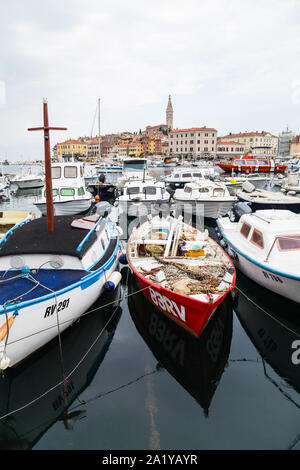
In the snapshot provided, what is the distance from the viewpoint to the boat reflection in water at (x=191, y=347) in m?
6.24

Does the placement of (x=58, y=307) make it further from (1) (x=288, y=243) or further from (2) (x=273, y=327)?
(1) (x=288, y=243)

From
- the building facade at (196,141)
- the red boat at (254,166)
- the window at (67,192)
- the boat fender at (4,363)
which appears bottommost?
the boat fender at (4,363)

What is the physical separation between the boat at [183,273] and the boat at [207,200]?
25.4 ft

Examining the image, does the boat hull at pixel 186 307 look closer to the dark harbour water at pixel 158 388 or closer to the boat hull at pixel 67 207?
the dark harbour water at pixel 158 388

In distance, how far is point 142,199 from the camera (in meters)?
20.2

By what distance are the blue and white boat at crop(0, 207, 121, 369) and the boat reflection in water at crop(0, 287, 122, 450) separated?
0.52 meters

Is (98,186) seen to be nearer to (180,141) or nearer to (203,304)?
(203,304)

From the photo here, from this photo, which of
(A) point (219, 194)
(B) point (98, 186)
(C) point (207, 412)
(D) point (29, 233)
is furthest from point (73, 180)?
(C) point (207, 412)

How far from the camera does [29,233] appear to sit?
28.5 feet

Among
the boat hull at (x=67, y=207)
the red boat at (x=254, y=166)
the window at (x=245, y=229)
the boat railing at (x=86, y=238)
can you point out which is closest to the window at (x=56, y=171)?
the boat hull at (x=67, y=207)

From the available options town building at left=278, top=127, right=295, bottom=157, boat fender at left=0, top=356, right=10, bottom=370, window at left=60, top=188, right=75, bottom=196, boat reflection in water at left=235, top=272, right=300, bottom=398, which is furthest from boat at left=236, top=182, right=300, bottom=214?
town building at left=278, top=127, right=295, bottom=157
